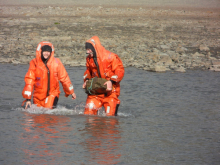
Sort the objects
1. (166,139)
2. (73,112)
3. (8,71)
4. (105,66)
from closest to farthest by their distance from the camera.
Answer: (166,139)
(105,66)
(73,112)
(8,71)

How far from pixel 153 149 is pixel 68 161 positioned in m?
1.39

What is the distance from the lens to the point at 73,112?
28.5 ft

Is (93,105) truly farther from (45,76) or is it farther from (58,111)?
(45,76)

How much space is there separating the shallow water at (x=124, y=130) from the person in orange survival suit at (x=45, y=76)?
0.83 ft

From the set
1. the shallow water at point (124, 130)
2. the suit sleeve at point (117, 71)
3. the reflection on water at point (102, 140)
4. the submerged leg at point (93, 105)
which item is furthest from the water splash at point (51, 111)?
the suit sleeve at point (117, 71)

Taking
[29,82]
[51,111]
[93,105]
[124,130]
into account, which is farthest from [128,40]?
[124,130]

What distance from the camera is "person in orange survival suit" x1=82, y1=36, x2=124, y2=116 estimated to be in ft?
26.2

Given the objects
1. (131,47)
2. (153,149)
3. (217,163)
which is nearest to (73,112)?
(153,149)

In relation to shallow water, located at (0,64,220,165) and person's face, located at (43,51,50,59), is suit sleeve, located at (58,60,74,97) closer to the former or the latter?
person's face, located at (43,51,50,59)

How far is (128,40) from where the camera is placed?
20594mm

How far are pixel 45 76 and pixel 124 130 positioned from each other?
6.36 feet

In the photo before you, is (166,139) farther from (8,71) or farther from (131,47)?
(131,47)

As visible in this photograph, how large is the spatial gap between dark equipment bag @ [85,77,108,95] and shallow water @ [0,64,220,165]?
20.7 inches

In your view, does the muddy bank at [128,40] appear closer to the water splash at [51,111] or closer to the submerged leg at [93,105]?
the water splash at [51,111]
